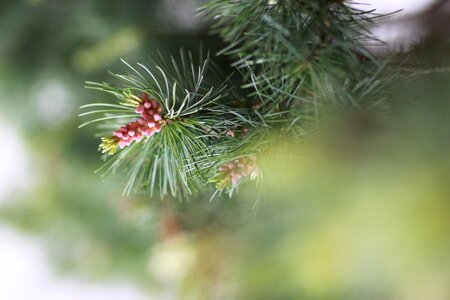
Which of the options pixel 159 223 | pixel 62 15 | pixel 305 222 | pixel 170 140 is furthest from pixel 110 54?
pixel 305 222

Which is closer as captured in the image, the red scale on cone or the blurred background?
the blurred background

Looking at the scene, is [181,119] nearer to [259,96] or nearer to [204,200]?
[259,96]

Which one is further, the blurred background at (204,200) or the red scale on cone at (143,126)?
the red scale on cone at (143,126)

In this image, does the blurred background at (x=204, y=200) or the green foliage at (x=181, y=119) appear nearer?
the blurred background at (x=204, y=200)

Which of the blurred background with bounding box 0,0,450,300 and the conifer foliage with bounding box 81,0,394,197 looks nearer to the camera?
the blurred background with bounding box 0,0,450,300

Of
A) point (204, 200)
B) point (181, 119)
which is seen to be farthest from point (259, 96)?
point (204, 200)
